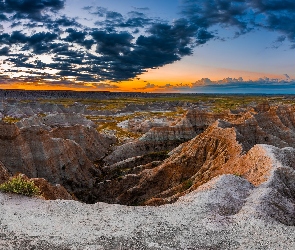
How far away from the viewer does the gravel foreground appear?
17.7 m

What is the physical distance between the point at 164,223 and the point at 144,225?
48.3 inches

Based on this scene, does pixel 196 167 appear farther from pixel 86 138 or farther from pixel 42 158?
pixel 86 138

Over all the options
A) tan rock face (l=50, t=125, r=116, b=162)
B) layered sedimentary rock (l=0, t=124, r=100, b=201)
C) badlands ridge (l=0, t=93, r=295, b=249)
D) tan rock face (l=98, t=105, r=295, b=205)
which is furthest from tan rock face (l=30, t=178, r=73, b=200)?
tan rock face (l=50, t=125, r=116, b=162)

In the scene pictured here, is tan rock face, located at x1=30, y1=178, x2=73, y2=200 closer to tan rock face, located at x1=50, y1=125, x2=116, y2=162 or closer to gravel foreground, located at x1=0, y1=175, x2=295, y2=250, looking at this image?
gravel foreground, located at x1=0, y1=175, x2=295, y2=250

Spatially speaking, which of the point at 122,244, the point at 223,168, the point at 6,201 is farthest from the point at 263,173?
the point at 6,201

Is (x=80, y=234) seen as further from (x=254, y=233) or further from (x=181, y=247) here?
(x=254, y=233)

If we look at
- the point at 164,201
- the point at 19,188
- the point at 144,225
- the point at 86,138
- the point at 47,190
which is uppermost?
the point at 19,188

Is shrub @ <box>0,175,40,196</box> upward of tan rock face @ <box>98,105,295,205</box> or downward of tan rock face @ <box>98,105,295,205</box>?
upward

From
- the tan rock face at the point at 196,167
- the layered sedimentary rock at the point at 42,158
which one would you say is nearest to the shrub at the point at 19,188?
the tan rock face at the point at 196,167

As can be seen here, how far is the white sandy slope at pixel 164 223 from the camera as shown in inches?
Answer: 699

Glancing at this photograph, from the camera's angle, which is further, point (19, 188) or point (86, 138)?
point (86, 138)

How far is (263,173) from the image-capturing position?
2788 cm

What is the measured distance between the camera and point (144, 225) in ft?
64.8

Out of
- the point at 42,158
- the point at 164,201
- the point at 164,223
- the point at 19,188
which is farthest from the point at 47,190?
the point at 42,158
